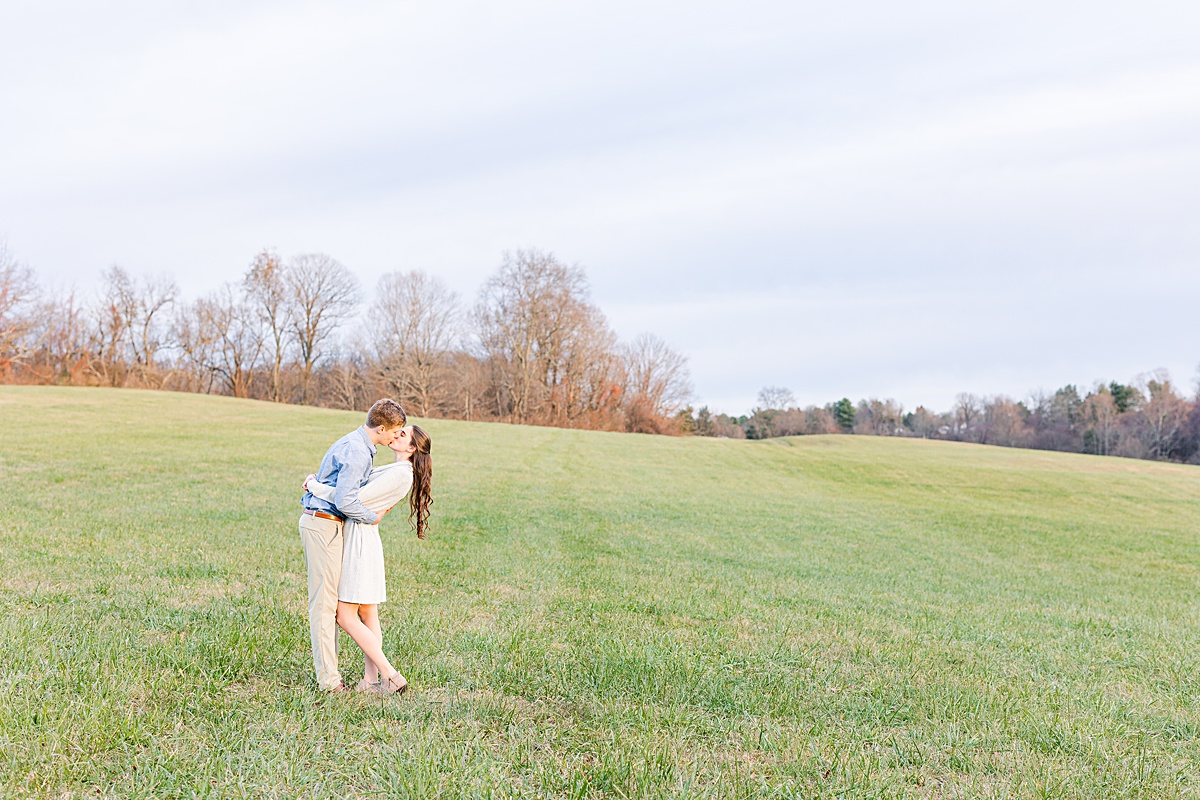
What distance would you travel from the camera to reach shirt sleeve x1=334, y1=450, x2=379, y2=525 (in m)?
4.64

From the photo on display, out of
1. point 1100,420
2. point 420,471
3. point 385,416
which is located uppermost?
point 1100,420

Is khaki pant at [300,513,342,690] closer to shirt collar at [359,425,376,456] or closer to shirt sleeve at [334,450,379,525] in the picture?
shirt sleeve at [334,450,379,525]

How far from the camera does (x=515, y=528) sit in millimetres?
14867

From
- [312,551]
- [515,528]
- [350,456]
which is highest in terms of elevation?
[350,456]

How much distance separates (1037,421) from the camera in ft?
329

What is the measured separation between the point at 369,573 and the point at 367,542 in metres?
0.21

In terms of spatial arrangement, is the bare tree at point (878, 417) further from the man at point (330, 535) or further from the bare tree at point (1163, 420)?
the man at point (330, 535)

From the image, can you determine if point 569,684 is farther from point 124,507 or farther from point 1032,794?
point 124,507

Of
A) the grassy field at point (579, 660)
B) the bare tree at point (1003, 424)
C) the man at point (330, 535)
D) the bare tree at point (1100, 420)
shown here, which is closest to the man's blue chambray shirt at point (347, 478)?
the man at point (330, 535)

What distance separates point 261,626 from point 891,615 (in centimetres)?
719

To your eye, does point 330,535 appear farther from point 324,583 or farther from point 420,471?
point 420,471

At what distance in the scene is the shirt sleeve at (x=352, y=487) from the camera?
4.64m

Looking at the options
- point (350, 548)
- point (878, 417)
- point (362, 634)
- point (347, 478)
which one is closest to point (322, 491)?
point (347, 478)

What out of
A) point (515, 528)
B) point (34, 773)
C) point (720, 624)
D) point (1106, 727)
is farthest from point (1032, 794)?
point (515, 528)
